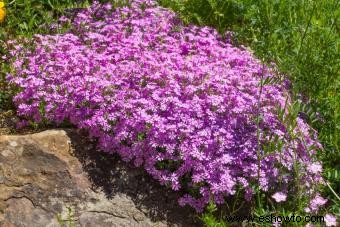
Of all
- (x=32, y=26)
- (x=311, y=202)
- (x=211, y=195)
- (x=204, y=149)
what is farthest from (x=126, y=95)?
(x=32, y=26)

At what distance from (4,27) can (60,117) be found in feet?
7.72

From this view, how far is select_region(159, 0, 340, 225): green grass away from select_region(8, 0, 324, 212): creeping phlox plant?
22cm

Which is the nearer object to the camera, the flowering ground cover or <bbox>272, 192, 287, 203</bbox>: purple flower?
<bbox>272, 192, 287, 203</bbox>: purple flower

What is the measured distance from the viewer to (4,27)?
6.36 metres

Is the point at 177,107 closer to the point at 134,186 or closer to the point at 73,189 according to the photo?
the point at 134,186

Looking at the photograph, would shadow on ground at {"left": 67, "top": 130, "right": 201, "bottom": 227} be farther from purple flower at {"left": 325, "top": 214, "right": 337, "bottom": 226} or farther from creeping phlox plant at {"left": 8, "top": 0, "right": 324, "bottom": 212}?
purple flower at {"left": 325, "top": 214, "right": 337, "bottom": 226}

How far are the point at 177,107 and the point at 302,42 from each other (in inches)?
48.4

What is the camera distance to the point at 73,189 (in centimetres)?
425

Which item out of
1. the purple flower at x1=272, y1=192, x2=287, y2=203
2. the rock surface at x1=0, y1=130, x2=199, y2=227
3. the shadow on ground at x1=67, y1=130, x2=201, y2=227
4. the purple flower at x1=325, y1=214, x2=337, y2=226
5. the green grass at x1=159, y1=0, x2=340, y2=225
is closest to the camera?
the purple flower at x1=325, y1=214, x2=337, y2=226

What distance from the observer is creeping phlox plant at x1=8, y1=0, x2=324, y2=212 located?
4125mm

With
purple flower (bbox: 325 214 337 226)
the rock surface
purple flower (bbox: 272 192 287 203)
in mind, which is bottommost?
the rock surface

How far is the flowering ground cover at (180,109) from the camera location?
4109 millimetres

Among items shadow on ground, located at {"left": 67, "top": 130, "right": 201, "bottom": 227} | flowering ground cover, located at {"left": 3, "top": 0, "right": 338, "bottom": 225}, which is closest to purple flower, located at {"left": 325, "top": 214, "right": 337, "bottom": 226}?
flowering ground cover, located at {"left": 3, "top": 0, "right": 338, "bottom": 225}

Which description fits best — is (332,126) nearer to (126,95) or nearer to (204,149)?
(204,149)
